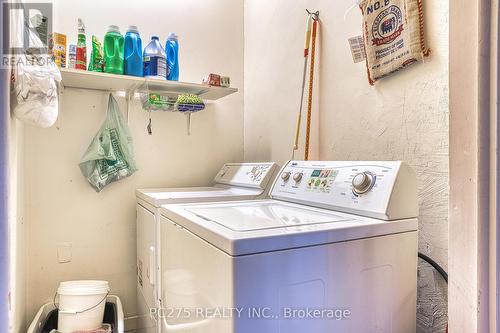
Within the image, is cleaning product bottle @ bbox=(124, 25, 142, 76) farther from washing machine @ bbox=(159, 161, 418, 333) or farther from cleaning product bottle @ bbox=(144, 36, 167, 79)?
washing machine @ bbox=(159, 161, 418, 333)

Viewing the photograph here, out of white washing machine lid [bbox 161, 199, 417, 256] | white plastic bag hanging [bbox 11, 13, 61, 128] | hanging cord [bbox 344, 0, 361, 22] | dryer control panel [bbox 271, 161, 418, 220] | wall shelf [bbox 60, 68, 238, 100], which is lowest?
white washing machine lid [bbox 161, 199, 417, 256]

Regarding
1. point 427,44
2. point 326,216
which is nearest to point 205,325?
point 326,216

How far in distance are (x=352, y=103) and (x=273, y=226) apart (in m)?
0.94

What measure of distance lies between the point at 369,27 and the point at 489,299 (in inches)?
46.1

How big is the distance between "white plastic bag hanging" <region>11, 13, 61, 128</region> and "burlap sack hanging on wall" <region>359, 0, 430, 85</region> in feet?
4.44

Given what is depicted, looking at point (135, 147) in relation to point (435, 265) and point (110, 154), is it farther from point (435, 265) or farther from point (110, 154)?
point (435, 265)

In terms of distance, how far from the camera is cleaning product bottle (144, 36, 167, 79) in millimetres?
1979

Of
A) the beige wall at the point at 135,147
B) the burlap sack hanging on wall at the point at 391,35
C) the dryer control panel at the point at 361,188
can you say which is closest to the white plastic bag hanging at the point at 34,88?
the beige wall at the point at 135,147

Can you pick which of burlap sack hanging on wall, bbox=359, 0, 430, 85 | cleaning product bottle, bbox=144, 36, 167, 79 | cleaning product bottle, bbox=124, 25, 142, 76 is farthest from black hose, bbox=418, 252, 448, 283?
cleaning product bottle, bbox=124, 25, 142, 76

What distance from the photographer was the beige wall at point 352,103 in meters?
1.22

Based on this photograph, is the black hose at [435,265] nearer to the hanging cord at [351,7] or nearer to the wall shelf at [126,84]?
the hanging cord at [351,7]

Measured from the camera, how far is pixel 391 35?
4.43 ft

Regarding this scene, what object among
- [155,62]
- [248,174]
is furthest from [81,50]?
[248,174]

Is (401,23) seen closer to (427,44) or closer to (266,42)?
(427,44)
